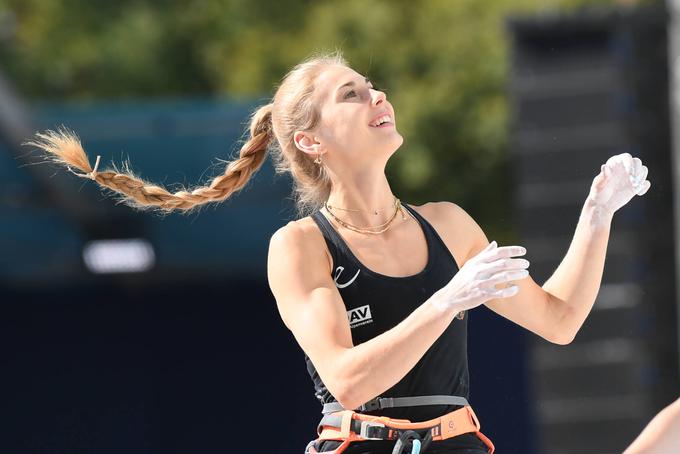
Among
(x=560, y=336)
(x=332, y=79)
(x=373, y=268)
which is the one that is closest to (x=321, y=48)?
(x=332, y=79)

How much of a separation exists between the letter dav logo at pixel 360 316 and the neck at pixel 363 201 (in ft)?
0.79

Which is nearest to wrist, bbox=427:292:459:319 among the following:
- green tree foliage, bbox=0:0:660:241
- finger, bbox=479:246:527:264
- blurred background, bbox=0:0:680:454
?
finger, bbox=479:246:527:264

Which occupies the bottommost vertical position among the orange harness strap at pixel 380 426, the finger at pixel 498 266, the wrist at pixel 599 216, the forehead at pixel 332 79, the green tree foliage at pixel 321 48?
the orange harness strap at pixel 380 426

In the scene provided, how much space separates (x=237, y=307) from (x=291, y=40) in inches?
248

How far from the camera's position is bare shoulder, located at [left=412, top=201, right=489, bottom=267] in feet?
9.96

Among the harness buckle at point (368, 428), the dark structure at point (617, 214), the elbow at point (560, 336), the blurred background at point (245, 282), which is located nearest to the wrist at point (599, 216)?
the elbow at point (560, 336)

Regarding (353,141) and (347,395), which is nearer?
(347,395)

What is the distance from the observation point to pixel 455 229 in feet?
10.0

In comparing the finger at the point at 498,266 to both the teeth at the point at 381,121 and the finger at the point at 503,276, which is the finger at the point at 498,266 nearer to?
the finger at the point at 503,276

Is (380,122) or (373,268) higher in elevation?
(380,122)

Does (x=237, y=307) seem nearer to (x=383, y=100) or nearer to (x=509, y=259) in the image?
(x=383, y=100)

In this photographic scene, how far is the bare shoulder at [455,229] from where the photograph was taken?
120 inches

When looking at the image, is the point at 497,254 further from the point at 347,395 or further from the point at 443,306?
the point at 347,395

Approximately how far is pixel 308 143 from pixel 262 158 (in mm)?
180
